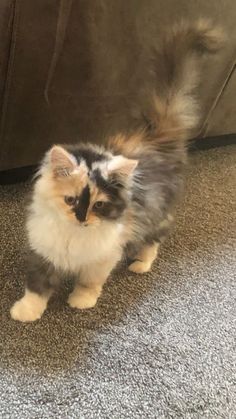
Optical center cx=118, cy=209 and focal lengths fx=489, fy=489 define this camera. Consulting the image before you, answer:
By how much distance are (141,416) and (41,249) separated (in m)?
0.43

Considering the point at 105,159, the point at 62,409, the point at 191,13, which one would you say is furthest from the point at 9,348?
the point at 191,13

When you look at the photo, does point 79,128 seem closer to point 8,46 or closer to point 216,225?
point 8,46

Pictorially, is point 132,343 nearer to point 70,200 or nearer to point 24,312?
point 24,312

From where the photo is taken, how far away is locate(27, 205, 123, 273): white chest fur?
109 cm

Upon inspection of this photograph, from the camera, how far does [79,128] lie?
1.47 meters

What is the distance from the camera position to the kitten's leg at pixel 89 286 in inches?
47.1

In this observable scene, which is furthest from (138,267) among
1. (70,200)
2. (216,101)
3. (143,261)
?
(216,101)

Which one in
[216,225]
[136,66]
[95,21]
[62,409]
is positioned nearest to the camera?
[62,409]

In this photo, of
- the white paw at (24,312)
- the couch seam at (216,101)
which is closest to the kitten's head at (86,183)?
the white paw at (24,312)

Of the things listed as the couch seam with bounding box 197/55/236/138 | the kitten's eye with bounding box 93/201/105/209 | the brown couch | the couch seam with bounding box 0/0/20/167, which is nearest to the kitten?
the kitten's eye with bounding box 93/201/105/209

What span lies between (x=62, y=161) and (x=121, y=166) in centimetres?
12

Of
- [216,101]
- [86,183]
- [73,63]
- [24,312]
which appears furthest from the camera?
[216,101]

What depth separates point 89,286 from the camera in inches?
48.9

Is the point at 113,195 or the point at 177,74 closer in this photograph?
the point at 113,195
